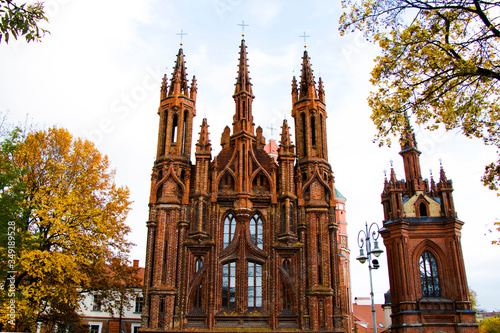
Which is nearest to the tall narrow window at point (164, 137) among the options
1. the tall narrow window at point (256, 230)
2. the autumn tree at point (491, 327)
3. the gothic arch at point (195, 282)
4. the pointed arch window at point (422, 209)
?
the tall narrow window at point (256, 230)

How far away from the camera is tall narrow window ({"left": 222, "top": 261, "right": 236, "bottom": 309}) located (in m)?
27.2

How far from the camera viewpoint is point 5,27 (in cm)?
811

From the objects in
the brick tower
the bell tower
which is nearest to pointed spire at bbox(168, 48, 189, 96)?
the bell tower

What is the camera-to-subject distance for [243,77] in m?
33.4

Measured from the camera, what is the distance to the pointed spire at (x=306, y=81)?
109 ft

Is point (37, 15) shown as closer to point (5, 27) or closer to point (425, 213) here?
point (5, 27)

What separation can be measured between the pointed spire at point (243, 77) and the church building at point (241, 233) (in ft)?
1.56

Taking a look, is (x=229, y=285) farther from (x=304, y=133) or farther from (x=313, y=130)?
(x=313, y=130)

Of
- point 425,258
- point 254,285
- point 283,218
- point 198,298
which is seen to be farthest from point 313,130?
point 198,298

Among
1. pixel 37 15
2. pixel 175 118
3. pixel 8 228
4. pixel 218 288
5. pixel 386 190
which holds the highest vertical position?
pixel 175 118

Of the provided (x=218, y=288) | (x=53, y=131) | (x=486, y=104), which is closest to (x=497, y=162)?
(x=486, y=104)

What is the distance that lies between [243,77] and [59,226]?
16930mm

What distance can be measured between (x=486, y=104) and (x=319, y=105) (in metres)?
20.6

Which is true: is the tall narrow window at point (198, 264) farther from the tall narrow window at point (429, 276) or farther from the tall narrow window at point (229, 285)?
the tall narrow window at point (429, 276)
